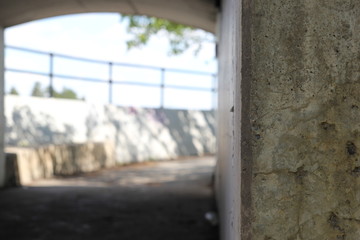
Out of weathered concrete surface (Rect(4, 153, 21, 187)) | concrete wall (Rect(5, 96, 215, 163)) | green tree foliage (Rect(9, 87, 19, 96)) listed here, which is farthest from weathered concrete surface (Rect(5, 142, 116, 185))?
green tree foliage (Rect(9, 87, 19, 96))

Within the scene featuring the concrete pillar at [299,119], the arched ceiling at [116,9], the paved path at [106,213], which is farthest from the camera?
the arched ceiling at [116,9]

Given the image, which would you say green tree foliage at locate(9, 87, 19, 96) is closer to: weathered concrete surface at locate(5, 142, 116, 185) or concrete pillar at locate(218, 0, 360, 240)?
weathered concrete surface at locate(5, 142, 116, 185)

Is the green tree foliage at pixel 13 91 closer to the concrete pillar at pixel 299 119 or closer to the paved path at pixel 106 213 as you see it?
the paved path at pixel 106 213

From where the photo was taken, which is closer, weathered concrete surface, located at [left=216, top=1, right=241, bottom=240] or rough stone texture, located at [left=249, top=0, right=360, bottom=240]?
rough stone texture, located at [left=249, top=0, right=360, bottom=240]

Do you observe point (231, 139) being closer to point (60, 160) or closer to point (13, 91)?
point (60, 160)

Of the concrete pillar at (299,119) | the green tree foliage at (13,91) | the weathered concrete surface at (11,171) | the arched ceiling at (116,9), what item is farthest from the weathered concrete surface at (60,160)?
the concrete pillar at (299,119)

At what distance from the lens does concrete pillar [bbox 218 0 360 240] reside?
144 centimetres

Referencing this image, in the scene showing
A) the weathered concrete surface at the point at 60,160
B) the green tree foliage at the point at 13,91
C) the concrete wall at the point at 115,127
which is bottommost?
the weathered concrete surface at the point at 60,160

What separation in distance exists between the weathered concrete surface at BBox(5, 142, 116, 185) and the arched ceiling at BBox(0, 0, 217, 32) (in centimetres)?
226

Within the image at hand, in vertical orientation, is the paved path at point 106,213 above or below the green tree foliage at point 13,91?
below

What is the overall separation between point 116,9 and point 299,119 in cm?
439

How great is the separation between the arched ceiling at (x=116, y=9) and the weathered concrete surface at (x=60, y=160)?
2.26 meters

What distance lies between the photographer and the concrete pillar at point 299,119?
1444mm

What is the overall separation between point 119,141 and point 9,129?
335 cm
